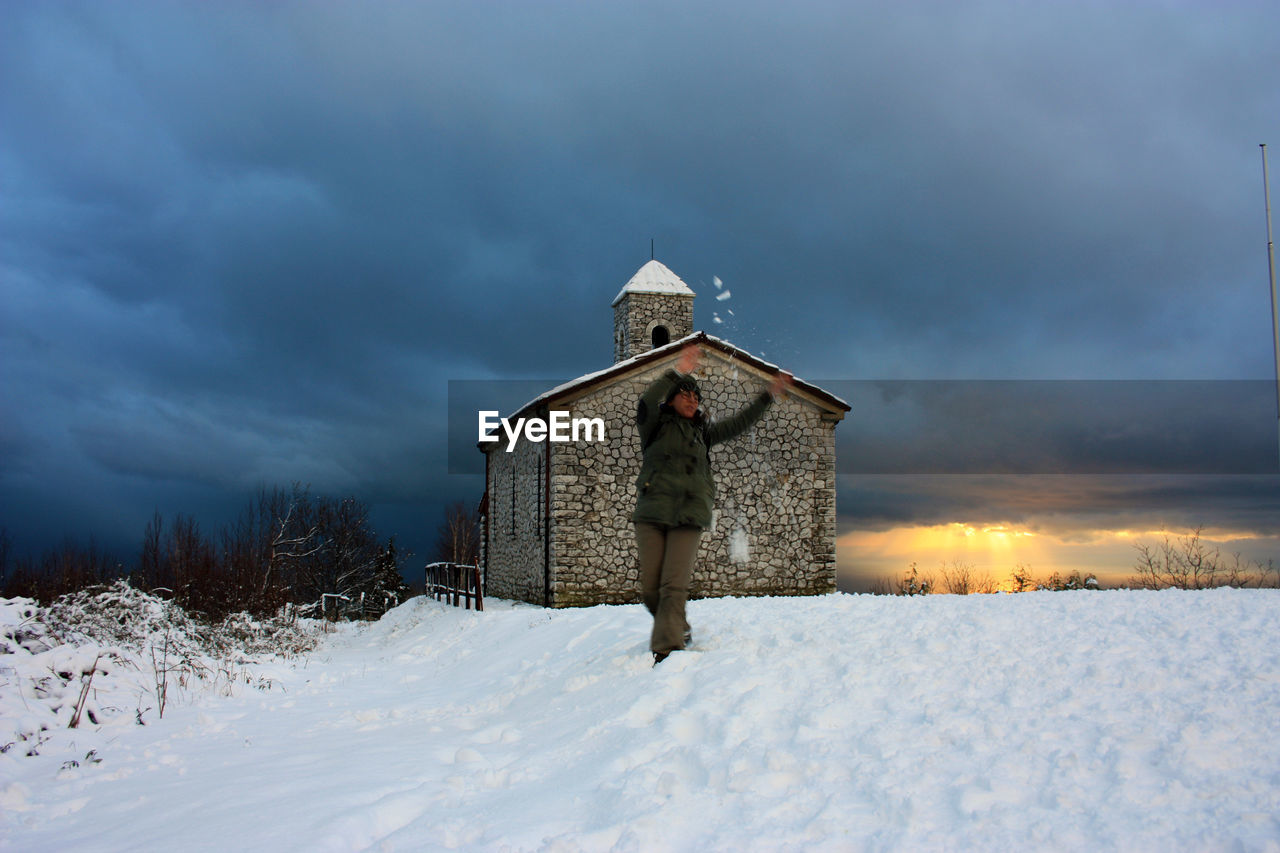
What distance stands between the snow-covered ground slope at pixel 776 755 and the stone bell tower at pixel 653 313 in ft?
55.9

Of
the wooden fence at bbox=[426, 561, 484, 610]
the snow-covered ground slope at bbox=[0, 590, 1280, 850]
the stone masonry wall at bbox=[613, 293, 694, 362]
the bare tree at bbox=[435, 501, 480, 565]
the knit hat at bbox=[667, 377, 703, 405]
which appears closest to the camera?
the snow-covered ground slope at bbox=[0, 590, 1280, 850]

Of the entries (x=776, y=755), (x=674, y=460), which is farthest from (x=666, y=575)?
(x=776, y=755)

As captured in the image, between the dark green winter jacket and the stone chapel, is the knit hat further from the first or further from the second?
the stone chapel

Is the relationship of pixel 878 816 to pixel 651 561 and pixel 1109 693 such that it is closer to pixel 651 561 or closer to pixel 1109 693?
pixel 1109 693

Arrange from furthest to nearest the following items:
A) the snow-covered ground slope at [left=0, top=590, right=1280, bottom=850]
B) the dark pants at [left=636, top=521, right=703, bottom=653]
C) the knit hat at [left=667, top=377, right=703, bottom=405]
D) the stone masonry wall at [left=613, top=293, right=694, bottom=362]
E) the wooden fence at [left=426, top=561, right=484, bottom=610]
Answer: the stone masonry wall at [left=613, top=293, right=694, bottom=362] < the wooden fence at [left=426, top=561, right=484, bottom=610] < the knit hat at [left=667, top=377, right=703, bottom=405] < the dark pants at [left=636, top=521, right=703, bottom=653] < the snow-covered ground slope at [left=0, top=590, right=1280, bottom=850]

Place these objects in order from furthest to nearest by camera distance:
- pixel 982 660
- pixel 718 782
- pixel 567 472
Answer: pixel 567 472
pixel 982 660
pixel 718 782

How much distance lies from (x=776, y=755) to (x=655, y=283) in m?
21.0

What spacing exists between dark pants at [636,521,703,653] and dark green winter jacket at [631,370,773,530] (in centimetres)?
10

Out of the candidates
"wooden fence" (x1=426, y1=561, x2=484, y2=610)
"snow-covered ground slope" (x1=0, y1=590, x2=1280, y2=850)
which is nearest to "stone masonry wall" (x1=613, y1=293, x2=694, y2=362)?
"wooden fence" (x1=426, y1=561, x2=484, y2=610)

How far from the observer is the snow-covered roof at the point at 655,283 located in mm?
23922

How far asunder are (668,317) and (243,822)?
2071 cm

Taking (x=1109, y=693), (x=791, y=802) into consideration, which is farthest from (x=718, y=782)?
(x=1109, y=693)

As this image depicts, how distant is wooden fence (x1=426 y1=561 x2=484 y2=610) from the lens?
17.6 metres

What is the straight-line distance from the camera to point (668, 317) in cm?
2384
